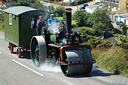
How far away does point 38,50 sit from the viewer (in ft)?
44.2

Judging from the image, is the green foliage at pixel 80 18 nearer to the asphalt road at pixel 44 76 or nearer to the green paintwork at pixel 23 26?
the green paintwork at pixel 23 26

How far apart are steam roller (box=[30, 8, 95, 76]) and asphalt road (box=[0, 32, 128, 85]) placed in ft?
1.10

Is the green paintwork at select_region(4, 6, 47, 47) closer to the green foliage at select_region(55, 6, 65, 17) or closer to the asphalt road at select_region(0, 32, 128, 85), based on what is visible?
the asphalt road at select_region(0, 32, 128, 85)

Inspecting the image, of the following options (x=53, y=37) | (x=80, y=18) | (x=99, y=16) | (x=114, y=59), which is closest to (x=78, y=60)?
(x=53, y=37)

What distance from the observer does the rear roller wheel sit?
1148 cm

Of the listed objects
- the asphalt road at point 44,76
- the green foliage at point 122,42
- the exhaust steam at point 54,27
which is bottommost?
the asphalt road at point 44,76

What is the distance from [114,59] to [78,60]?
2318 mm

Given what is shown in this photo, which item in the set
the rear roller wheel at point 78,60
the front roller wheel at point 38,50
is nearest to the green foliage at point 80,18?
the front roller wheel at point 38,50

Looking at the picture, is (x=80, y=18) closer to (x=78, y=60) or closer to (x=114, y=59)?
(x=114, y=59)

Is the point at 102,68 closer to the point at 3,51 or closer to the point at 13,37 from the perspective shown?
the point at 13,37

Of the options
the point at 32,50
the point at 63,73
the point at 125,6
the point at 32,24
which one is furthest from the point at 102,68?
the point at 125,6

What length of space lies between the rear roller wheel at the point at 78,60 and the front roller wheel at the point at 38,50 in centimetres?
128

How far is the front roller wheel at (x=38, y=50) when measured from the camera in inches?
507

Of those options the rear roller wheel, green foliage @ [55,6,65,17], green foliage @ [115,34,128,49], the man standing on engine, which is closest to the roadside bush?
green foliage @ [115,34,128,49]
